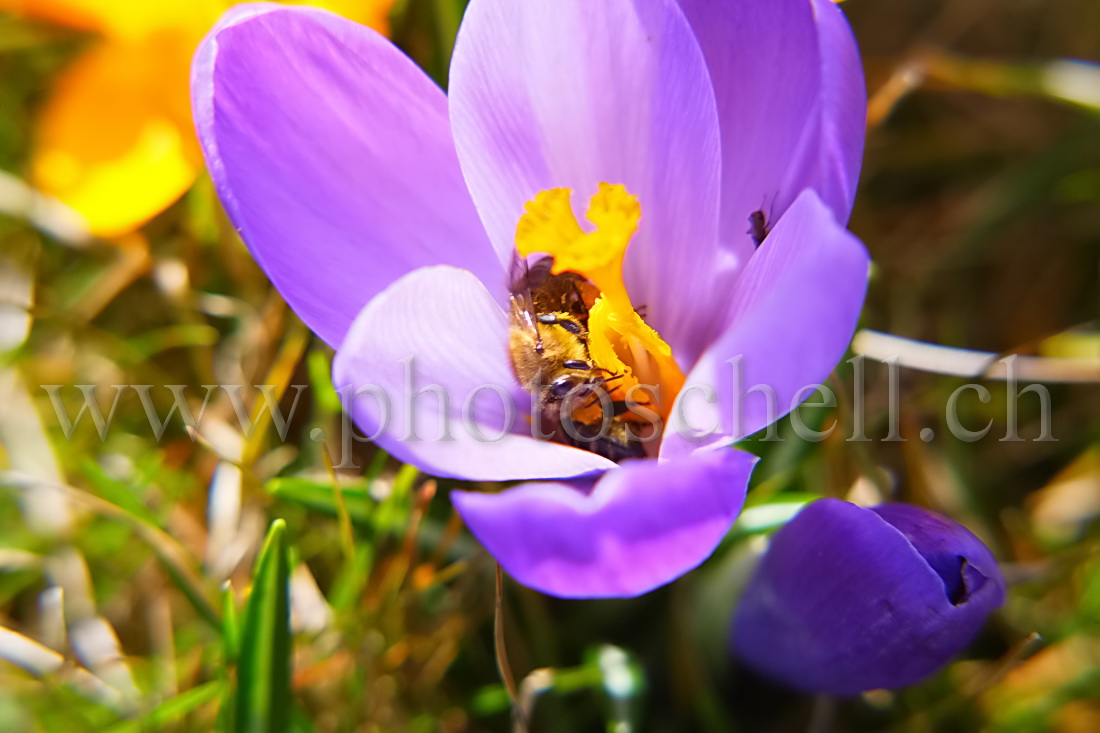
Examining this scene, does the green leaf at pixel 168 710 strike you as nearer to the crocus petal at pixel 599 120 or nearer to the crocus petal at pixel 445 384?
the crocus petal at pixel 445 384

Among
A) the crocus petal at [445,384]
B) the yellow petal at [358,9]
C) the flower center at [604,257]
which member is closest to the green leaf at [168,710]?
the crocus petal at [445,384]

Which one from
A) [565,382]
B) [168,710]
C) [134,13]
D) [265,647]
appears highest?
[134,13]

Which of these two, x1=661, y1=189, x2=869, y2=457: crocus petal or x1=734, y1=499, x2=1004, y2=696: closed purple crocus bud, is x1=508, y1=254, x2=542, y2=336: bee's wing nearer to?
x1=661, y1=189, x2=869, y2=457: crocus petal

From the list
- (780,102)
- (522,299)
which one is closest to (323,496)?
(522,299)

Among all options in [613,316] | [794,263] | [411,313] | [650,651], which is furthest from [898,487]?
[411,313]

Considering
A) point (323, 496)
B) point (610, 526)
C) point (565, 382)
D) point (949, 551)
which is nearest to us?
point (610, 526)

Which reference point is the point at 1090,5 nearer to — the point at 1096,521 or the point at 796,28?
the point at 1096,521

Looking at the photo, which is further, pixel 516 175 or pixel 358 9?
pixel 358 9

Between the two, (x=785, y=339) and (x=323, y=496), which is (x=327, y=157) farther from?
(x=785, y=339)

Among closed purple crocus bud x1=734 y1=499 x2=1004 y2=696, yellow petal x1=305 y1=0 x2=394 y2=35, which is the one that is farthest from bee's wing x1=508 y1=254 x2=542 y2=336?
yellow petal x1=305 y1=0 x2=394 y2=35
